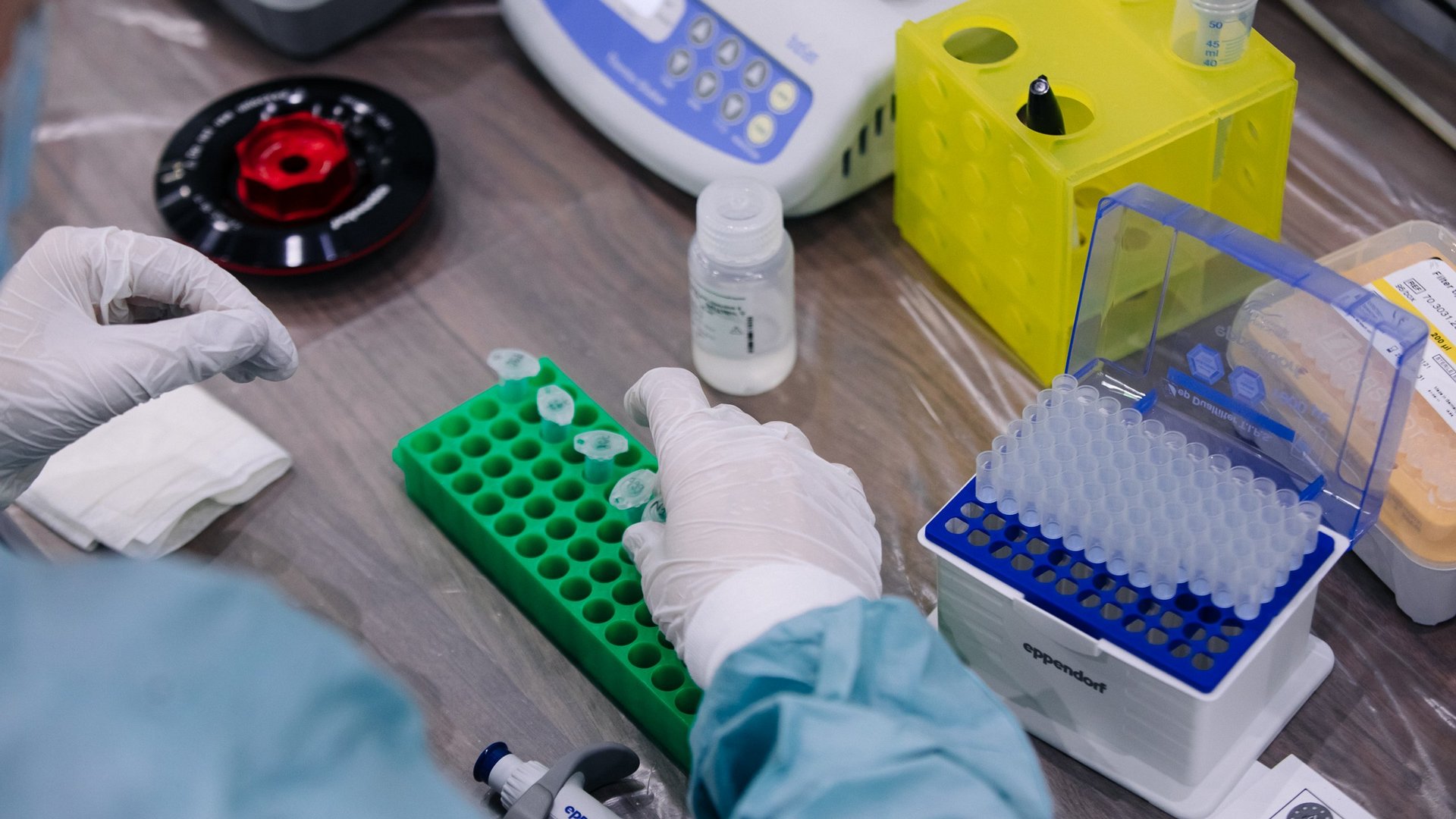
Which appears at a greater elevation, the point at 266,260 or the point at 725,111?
the point at 725,111

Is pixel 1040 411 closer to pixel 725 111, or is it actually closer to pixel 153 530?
pixel 725 111

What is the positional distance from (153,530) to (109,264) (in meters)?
0.22

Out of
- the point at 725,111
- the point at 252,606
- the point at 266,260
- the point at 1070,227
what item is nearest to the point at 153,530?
the point at 266,260

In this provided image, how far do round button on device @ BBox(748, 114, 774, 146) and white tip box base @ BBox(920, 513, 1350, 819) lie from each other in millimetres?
506

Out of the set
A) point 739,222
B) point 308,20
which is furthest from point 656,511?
point 308,20

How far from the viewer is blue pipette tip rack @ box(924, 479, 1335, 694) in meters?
0.84

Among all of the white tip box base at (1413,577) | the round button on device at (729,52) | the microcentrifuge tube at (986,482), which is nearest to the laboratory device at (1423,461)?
the white tip box base at (1413,577)

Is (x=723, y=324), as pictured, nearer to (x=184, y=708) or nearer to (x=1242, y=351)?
(x=1242, y=351)

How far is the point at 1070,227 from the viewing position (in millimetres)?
1074

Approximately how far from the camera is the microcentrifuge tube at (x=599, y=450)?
1.08 m

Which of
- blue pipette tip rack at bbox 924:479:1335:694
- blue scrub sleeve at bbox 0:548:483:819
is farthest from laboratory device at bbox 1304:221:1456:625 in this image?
blue scrub sleeve at bbox 0:548:483:819

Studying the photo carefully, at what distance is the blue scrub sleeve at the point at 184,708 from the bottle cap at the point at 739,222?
0.56 meters

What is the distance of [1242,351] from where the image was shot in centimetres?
102

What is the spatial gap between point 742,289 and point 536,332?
24cm
